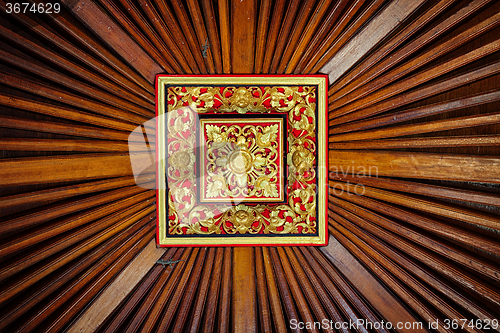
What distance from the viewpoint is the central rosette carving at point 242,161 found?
76.6 inches

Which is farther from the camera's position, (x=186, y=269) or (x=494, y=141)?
(x=186, y=269)

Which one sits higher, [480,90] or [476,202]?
[480,90]

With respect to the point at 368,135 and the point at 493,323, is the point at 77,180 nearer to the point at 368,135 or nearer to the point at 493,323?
the point at 368,135

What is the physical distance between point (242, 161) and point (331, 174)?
718mm

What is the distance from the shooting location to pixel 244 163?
1.96m

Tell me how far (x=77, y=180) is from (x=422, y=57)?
204cm

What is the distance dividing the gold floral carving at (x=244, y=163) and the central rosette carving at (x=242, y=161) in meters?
0.02

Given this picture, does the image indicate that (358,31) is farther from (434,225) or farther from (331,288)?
(331,288)

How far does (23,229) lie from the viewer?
1175mm

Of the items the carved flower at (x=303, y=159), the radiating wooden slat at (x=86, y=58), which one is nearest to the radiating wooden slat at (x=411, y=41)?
the carved flower at (x=303, y=159)

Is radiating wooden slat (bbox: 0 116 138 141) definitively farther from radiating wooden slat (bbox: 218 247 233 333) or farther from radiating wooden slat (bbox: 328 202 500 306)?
radiating wooden slat (bbox: 328 202 500 306)

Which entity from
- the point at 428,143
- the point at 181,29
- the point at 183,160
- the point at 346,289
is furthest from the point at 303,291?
the point at 181,29

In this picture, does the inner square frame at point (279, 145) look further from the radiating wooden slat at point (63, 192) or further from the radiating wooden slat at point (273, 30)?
the radiating wooden slat at point (63, 192)

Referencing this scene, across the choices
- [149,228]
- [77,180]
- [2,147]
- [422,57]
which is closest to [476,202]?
[422,57]
